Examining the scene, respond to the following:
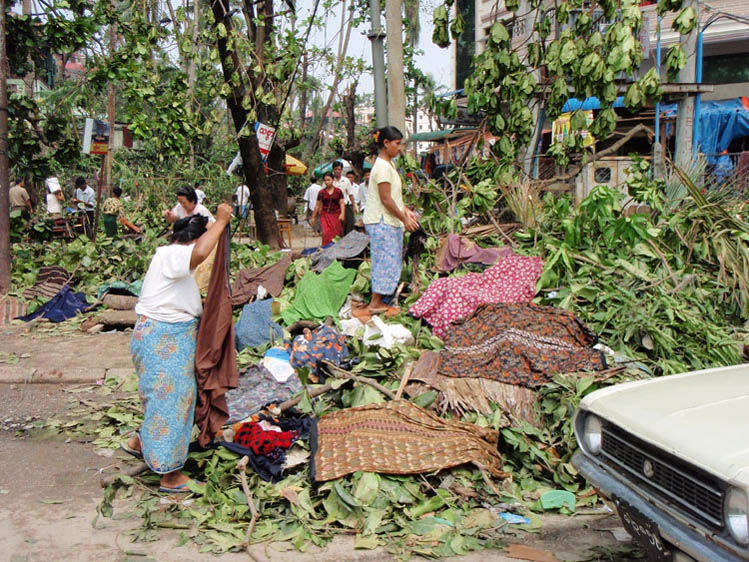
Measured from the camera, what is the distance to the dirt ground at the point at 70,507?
361cm

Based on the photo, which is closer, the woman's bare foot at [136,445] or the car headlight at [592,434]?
the car headlight at [592,434]

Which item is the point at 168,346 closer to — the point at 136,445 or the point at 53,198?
the point at 136,445

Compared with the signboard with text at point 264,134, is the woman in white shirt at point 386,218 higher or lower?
lower

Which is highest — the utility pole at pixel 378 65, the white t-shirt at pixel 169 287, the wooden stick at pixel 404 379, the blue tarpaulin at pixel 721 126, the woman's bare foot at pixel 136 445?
the utility pole at pixel 378 65

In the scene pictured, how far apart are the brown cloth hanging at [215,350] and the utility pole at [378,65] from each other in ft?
15.6

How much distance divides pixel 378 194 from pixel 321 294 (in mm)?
1400

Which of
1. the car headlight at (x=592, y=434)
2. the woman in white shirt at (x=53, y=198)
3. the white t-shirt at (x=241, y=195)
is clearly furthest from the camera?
the woman in white shirt at (x=53, y=198)

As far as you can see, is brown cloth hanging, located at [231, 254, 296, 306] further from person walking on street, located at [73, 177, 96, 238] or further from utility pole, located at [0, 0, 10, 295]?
person walking on street, located at [73, 177, 96, 238]

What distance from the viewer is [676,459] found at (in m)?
2.62

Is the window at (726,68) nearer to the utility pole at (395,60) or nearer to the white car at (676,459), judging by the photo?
the utility pole at (395,60)

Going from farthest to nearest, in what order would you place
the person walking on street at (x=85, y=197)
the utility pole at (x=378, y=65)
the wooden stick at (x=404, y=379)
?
the person walking on street at (x=85, y=197), the utility pole at (x=378, y=65), the wooden stick at (x=404, y=379)

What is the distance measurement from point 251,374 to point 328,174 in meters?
6.02

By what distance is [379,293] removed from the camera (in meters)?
6.95

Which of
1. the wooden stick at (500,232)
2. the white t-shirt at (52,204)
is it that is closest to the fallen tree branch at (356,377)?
the wooden stick at (500,232)
